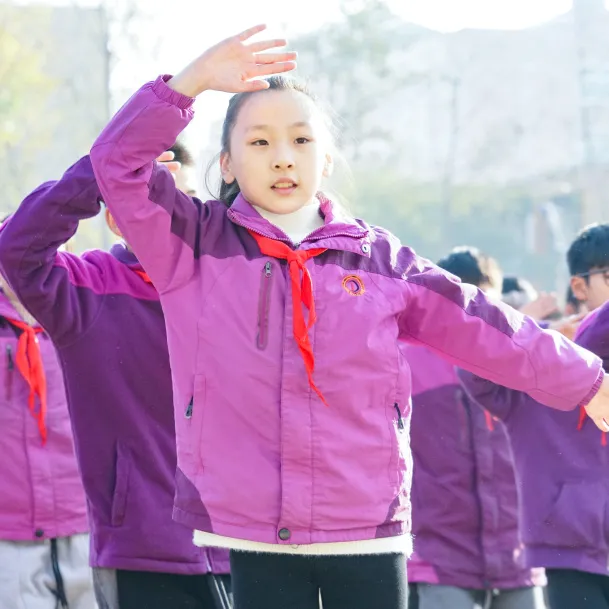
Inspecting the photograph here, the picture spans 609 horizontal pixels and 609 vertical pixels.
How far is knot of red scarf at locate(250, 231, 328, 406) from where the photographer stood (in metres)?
3.07

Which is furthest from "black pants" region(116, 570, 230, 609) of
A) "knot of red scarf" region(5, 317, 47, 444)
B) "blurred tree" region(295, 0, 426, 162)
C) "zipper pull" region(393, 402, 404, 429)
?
"blurred tree" region(295, 0, 426, 162)

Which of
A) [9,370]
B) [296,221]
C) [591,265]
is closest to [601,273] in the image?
[591,265]

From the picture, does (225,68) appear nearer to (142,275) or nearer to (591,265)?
(142,275)

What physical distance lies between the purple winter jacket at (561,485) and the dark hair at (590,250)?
704 mm

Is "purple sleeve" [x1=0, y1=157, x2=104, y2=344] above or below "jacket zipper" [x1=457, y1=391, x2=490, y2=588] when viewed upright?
above

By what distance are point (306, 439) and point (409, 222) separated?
107 ft

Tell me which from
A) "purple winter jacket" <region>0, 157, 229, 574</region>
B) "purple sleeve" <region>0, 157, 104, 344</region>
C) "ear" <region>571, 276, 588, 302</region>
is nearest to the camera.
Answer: "purple sleeve" <region>0, 157, 104, 344</region>

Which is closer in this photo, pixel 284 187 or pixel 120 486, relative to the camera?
pixel 284 187

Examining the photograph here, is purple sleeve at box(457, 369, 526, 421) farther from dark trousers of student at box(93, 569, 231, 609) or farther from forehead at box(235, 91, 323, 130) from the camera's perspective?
forehead at box(235, 91, 323, 130)

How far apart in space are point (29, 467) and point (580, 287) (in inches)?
93.4

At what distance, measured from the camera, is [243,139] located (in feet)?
11.0

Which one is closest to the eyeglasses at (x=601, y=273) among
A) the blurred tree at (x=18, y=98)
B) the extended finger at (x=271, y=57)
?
the extended finger at (x=271, y=57)

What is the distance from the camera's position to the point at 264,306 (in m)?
3.13

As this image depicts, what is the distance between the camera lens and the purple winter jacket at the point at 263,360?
304cm
